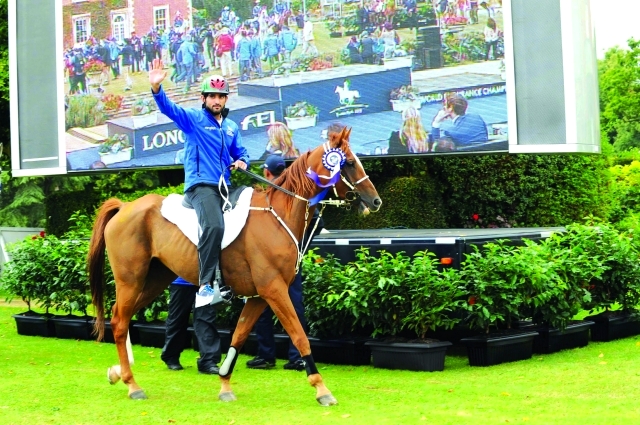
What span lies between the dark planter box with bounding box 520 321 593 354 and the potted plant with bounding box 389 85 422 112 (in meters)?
4.23

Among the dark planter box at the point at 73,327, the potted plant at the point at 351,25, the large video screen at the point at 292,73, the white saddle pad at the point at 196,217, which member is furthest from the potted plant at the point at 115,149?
the white saddle pad at the point at 196,217

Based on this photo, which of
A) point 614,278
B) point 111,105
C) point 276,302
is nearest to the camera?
point 276,302

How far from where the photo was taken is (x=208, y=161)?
8.17 meters

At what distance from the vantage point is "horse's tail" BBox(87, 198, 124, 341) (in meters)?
8.81

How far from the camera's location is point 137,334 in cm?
1167

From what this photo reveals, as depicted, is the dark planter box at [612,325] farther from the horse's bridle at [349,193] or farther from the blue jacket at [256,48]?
the blue jacket at [256,48]

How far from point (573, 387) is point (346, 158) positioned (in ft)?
8.62

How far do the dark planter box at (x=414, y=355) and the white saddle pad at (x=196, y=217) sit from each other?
80.2 inches

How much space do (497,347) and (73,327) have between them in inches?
230

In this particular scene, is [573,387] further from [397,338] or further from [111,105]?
[111,105]

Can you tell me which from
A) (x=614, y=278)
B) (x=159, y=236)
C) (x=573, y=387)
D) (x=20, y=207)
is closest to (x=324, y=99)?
(x=614, y=278)

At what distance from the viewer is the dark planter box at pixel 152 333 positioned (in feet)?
36.7

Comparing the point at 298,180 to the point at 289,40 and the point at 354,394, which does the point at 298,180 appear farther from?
the point at 289,40

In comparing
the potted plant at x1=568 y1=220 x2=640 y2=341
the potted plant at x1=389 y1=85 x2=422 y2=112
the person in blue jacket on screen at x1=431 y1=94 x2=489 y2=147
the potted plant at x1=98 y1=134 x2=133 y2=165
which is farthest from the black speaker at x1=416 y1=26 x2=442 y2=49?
the potted plant at x1=98 y1=134 x2=133 y2=165
